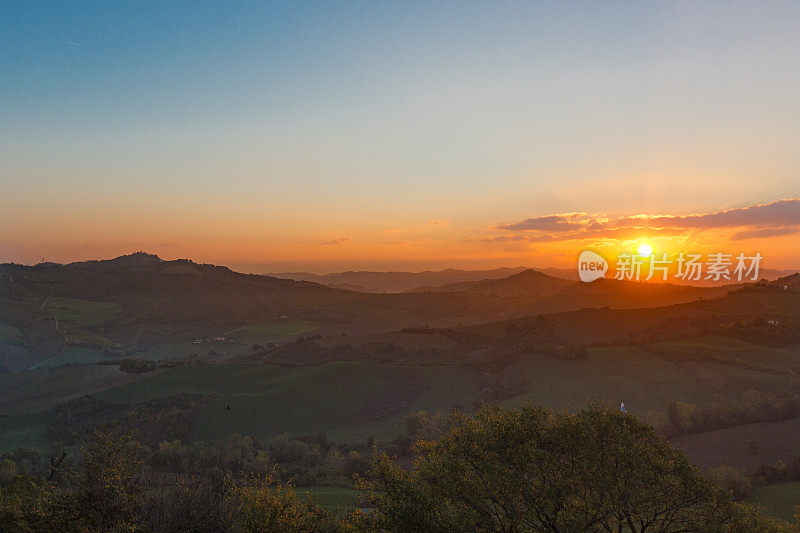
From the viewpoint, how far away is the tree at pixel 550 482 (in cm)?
2678

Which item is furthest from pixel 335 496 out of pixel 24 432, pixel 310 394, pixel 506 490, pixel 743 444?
pixel 24 432

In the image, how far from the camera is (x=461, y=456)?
2964 cm

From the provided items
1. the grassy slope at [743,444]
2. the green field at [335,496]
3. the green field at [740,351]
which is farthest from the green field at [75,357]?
the green field at [740,351]

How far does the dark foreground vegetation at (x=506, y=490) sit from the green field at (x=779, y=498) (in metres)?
37.0

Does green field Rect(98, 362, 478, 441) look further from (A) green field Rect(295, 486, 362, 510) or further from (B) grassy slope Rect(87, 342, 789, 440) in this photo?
(A) green field Rect(295, 486, 362, 510)

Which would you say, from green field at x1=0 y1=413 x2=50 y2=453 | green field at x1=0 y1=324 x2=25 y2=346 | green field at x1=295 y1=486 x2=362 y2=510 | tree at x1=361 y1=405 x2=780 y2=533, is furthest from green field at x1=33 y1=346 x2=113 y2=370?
tree at x1=361 y1=405 x2=780 y2=533

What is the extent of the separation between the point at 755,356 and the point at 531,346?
59096 millimetres

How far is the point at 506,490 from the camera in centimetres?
2722

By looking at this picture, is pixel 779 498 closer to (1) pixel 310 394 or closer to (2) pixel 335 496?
(2) pixel 335 496

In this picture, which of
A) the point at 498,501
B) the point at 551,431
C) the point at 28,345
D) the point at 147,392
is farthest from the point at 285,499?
the point at 28,345

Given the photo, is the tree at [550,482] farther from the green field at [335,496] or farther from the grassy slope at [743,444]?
the grassy slope at [743,444]

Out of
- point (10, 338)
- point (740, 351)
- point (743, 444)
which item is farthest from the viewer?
point (10, 338)

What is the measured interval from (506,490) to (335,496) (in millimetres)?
40870

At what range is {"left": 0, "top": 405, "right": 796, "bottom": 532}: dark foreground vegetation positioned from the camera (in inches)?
1056
